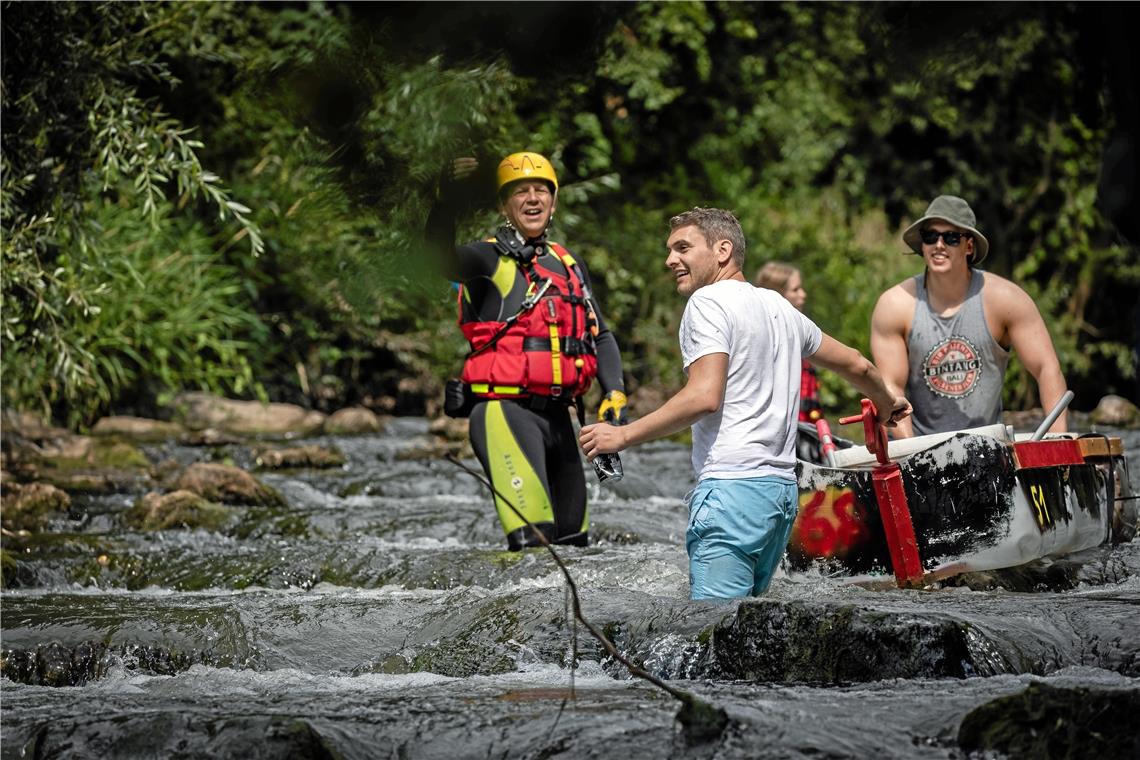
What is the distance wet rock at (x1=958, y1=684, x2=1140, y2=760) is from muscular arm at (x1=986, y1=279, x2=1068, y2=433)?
96.0 inches

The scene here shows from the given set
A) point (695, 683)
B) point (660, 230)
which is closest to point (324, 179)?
point (695, 683)

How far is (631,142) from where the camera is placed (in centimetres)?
1678

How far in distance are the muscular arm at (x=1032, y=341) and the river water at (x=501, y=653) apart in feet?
1.93

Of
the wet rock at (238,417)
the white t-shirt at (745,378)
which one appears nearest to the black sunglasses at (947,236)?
the white t-shirt at (745,378)

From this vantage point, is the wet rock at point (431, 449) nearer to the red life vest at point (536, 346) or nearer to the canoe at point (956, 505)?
the red life vest at point (536, 346)

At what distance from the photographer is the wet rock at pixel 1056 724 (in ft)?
9.07

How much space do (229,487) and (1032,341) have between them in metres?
5.01

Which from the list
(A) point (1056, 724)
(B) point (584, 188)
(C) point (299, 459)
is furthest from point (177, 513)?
(B) point (584, 188)

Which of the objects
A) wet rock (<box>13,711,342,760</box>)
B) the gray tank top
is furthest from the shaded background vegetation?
wet rock (<box>13,711,342,760</box>)

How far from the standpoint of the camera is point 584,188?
14930 mm

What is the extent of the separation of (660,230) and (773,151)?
2.07 meters

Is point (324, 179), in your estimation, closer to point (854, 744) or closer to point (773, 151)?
point (854, 744)

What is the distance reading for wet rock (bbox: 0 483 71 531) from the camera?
775cm

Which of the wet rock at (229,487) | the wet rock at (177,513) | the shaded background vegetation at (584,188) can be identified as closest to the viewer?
the shaded background vegetation at (584,188)
